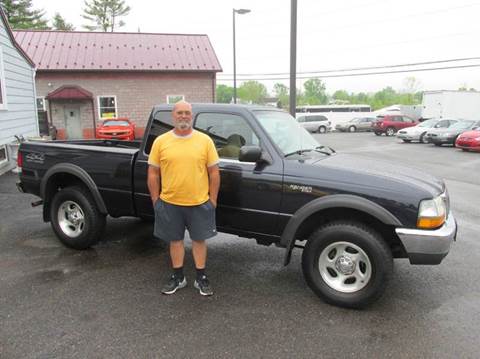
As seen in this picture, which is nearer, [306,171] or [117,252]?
[306,171]

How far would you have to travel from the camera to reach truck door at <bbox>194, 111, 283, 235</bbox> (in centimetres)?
384

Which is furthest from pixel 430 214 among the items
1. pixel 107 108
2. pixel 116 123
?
pixel 107 108

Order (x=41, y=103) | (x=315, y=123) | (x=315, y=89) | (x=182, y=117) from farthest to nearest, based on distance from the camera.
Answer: (x=315, y=89) < (x=315, y=123) < (x=41, y=103) < (x=182, y=117)

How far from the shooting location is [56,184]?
5.17m

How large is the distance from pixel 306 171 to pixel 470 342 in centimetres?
187

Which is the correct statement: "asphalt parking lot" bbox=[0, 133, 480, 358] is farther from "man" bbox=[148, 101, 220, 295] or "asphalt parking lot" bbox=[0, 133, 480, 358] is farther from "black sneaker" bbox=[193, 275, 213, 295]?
"man" bbox=[148, 101, 220, 295]

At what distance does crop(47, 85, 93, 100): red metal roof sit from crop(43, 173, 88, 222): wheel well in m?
19.6

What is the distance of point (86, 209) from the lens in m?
4.82

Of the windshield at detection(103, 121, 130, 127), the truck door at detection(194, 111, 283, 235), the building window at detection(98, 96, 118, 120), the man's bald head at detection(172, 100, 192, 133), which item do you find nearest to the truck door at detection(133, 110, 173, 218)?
A: the truck door at detection(194, 111, 283, 235)

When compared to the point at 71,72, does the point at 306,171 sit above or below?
below

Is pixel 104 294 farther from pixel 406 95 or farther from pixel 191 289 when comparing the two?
pixel 406 95

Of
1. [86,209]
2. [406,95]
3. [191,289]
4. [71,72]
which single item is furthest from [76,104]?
[406,95]

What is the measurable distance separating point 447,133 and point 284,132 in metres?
20.5

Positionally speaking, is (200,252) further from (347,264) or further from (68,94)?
(68,94)
